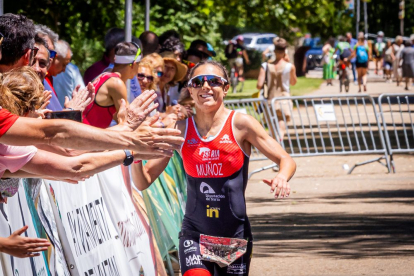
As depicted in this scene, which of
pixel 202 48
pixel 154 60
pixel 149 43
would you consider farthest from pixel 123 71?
pixel 202 48

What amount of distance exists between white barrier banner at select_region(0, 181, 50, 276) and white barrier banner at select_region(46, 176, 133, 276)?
1.83 feet

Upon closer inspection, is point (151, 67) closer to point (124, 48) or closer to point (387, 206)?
point (124, 48)

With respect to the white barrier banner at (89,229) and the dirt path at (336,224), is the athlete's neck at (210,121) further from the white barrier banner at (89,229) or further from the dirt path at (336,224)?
the dirt path at (336,224)

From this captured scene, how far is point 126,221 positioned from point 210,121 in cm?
89

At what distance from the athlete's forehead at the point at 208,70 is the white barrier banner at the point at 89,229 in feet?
3.11

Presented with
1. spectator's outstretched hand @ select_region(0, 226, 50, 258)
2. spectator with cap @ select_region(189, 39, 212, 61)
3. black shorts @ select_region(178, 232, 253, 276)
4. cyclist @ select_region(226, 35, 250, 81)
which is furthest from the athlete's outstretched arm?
cyclist @ select_region(226, 35, 250, 81)

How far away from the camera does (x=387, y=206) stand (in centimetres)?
1001

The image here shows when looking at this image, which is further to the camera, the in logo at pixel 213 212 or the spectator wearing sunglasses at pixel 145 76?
the spectator wearing sunglasses at pixel 145 76

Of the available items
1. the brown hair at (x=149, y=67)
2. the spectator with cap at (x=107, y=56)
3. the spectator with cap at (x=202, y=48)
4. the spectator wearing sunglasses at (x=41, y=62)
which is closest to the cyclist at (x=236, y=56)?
the spectator with cap at (x=202, y=48)

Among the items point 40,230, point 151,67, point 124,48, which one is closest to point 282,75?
point 151,67

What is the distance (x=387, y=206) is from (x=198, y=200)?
5.63 m

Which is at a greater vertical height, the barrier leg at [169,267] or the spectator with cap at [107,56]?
the spectator with cap at [107,56]

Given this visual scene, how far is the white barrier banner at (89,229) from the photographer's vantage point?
472 cm

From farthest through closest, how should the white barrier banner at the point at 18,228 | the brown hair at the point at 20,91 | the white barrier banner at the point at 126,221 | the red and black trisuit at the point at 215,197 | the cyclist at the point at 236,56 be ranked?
1. the cyclist at the point at 236,56
2. the white barrier banner at the point at 126,221
3. the red and black trisuit at the point at 215,197
4. the white barrier banner at the point at 18,228
5. the brown hair at the point at 20,91
